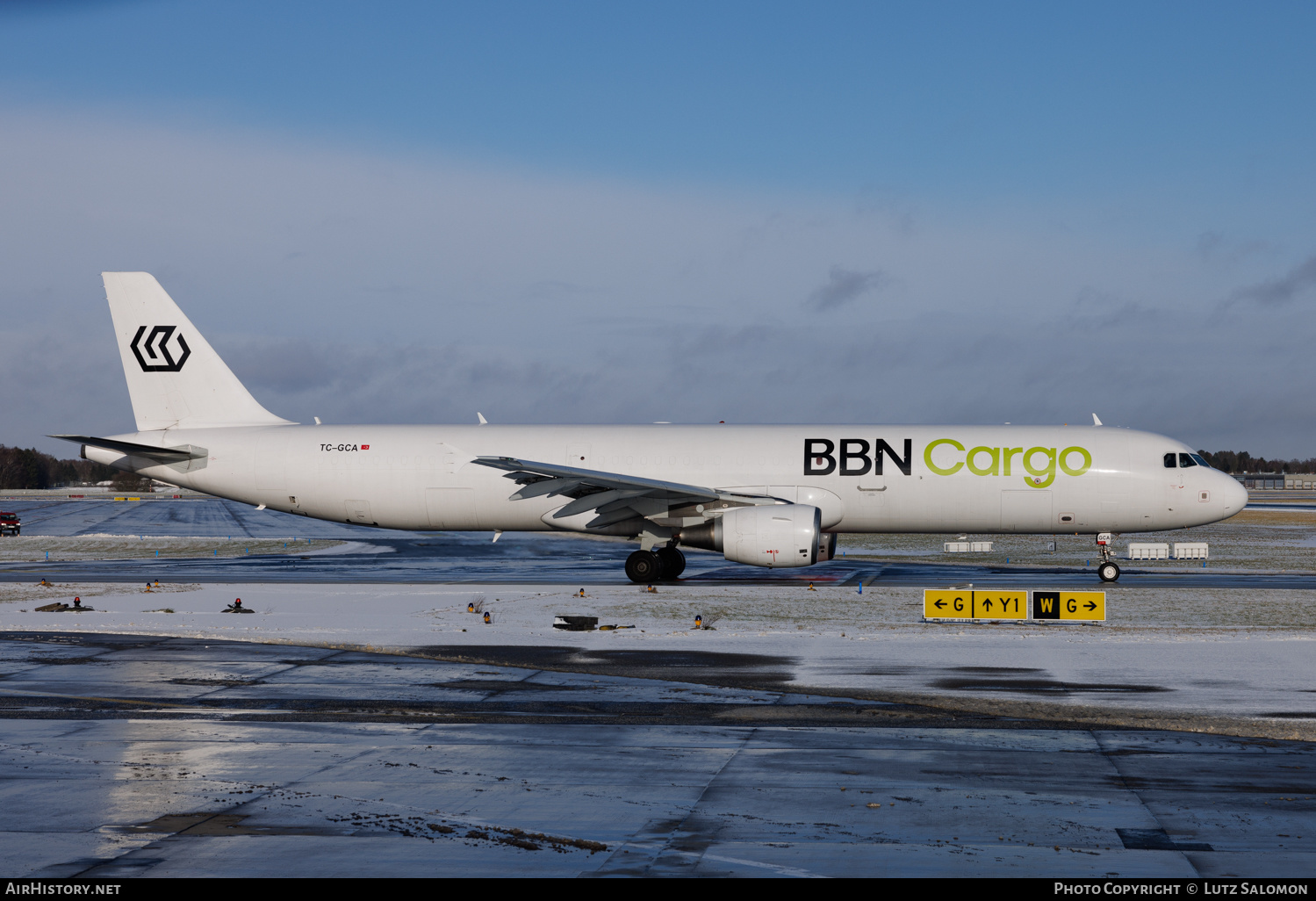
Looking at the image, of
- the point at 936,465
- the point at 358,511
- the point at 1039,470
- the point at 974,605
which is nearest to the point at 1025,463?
the point at 1039,470

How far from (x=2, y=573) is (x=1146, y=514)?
3239 cm

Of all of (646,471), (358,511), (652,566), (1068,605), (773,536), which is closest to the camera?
(1068,605)

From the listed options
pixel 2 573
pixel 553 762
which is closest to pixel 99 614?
pixel 2 573

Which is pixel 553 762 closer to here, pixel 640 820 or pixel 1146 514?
pixel 640 820

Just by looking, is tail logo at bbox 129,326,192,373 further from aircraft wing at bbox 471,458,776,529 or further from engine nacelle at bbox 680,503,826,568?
engine nacelle at bbox 680,503,826,568

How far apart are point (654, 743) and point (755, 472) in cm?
1847

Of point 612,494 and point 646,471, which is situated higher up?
point 646,471

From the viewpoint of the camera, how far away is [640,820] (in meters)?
8.25

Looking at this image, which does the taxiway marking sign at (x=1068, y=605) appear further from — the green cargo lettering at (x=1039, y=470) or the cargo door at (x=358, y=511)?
the cargo door at (x=358, y=511)

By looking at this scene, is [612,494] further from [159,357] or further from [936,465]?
[159,357]

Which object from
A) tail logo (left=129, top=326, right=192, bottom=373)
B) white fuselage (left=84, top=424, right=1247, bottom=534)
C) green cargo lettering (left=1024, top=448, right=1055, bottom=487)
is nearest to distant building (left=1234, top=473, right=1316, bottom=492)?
white fuselage (left=84, top=424, right=1247, bottom=534)

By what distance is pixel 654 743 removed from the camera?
1094 centimetres

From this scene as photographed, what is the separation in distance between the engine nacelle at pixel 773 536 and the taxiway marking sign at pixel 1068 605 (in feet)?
21.0

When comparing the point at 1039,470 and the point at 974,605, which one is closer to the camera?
the point at 974,605
